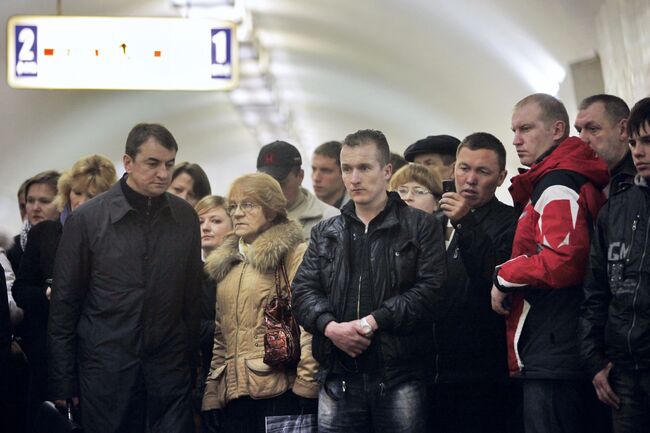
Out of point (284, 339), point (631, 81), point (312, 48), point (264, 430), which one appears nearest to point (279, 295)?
point (284, 339)

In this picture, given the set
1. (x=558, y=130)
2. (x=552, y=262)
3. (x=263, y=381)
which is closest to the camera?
(x=552, y=262)

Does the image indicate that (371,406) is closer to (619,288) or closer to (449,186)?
(619,288)

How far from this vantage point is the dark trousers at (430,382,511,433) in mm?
7082

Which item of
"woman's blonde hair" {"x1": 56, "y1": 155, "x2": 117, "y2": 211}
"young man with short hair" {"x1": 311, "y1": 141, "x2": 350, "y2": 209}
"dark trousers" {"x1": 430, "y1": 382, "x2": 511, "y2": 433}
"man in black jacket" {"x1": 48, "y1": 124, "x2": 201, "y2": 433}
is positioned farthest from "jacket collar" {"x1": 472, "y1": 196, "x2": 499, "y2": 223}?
"woman's blonde hair" {"x1": 56, "y1": 155, "x2": 117, "y2": 211}

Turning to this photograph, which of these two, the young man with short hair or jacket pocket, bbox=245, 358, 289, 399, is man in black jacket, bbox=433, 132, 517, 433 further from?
the young man with short hair

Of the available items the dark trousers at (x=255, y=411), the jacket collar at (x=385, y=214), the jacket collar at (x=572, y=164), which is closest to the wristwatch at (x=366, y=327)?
the jacket collar at (x=385, y=214)

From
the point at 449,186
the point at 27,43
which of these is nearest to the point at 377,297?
the point at 449,186

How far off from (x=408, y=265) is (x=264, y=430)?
133cm

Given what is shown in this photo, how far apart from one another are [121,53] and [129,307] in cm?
556

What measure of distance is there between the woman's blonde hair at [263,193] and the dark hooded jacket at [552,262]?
1543 millimetres

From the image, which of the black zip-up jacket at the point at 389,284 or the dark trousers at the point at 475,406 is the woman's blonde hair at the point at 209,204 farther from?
the dark trousers at the point at 475,406

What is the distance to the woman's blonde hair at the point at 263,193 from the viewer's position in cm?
737

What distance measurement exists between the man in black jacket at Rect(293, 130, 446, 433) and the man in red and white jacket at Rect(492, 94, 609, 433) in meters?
0.44

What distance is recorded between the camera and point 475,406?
7.09m
